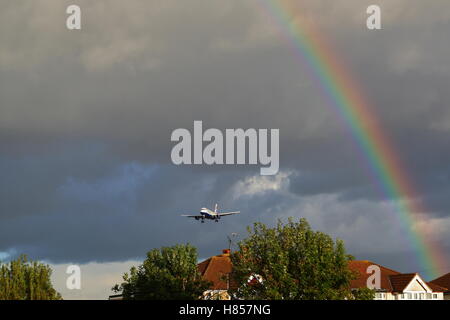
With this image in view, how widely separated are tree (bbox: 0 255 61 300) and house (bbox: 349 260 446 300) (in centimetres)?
5775

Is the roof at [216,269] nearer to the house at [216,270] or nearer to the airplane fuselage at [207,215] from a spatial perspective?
the house at [216,270]

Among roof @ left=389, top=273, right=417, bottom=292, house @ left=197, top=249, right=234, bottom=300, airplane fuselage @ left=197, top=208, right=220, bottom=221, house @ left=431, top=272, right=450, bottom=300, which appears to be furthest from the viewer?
airplane fuselage @ left=197, top=208, right=220, bottom=221

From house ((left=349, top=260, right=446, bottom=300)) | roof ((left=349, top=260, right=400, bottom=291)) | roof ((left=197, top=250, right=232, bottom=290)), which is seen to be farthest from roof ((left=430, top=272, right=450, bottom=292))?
roof ((left=197, top=250, right=232, bottom=290))

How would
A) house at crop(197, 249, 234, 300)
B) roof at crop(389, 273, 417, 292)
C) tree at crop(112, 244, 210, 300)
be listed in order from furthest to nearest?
roof at crop(389, 273, 417, 292)
house at crop(197, 249, 234, 300)
tree at crop(112, 244, 210, 300)

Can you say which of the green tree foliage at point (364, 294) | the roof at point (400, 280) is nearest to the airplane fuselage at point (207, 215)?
the roof at point (400, 280)

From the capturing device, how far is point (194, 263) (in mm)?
97938

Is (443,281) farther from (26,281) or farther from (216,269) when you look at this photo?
(26,281)

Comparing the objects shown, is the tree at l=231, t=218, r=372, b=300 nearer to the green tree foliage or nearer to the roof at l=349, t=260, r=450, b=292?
the green tree foliage

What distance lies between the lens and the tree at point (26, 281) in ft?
213

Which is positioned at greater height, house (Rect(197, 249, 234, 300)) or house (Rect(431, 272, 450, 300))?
house (Rect(197, 249, 234, 300))

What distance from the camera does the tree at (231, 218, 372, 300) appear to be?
A: 78438 millimetres
